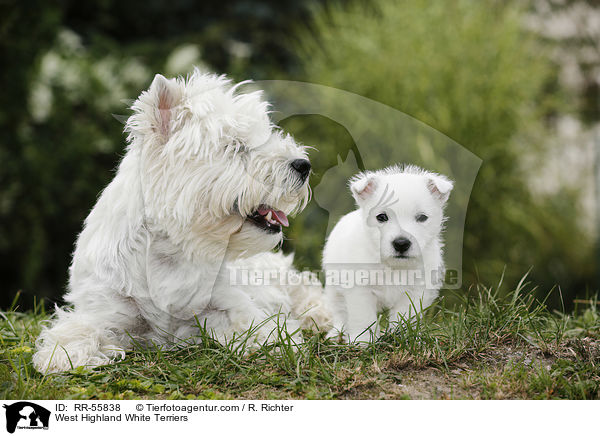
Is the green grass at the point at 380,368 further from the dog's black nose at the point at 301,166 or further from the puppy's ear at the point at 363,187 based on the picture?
the dog's black nose at the point at 301,166

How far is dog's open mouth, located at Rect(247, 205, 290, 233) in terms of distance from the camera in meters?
3.30

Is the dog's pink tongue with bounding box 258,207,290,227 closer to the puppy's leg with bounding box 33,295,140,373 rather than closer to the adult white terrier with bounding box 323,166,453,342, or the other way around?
the adult white terrier with bounding box 323,166,453,342

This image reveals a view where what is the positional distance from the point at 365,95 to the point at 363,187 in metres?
3.40

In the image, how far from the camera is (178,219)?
128 inches

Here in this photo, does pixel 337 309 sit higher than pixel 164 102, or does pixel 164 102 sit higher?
pixel 164 102

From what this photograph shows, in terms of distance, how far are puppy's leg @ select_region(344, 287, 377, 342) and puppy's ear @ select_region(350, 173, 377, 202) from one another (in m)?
0.49

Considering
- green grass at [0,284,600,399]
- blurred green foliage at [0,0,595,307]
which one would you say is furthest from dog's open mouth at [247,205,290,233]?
blurred green foliage at [0,0,595,307]

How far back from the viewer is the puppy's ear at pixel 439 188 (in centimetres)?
322

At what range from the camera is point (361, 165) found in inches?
148

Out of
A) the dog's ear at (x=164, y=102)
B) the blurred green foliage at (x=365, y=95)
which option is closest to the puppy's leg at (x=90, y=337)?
the dog's ear at (x=164, y=102)

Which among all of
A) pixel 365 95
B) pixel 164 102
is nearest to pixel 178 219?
pixel 164 102

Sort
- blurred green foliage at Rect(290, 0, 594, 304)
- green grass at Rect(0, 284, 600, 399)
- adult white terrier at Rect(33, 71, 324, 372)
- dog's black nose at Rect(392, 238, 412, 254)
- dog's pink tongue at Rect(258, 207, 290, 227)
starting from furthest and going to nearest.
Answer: blurred green foliage at Rect(290, 0, 594, 304), dog's pink tongue at Rect(258, 207, 290, 227), adult white terrier at Rect(33, 71, 324, 372), dog's black nose at Rect(392, 238, 412, 254), green grass at Rect(0, 284, 600, 399)
